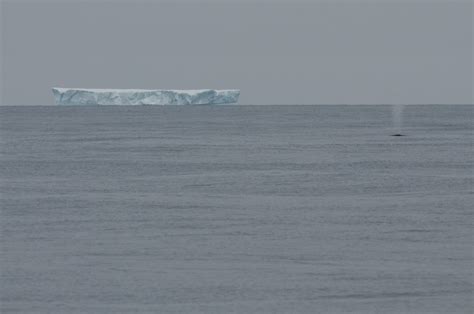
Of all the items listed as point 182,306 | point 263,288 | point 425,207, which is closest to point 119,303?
point 182,306

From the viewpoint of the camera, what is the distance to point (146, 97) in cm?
6500

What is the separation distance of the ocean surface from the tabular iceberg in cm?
3517

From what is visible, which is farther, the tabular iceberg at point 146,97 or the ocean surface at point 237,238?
the tabular iceberg at point 146,97

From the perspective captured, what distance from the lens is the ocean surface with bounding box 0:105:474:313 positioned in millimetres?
8398

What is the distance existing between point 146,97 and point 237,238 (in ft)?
178

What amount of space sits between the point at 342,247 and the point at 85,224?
2834 mm

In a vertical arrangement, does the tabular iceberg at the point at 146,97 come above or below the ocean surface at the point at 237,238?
above

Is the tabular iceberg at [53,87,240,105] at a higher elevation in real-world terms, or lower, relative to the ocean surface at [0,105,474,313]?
higher

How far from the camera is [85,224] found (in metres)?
12.2

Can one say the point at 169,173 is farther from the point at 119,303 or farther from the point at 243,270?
the point at 119,303

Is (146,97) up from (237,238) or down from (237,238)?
up

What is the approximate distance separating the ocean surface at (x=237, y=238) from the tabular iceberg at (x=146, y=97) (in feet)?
115

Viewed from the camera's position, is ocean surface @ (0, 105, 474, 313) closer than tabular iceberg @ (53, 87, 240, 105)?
Yes

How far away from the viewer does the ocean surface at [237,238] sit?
8.40 metres
